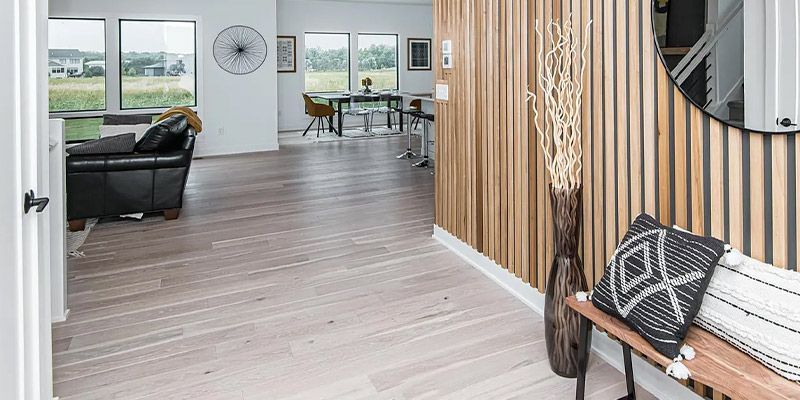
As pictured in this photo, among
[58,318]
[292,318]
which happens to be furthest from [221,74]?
[292,318]

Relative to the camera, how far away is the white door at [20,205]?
1494 millimetres

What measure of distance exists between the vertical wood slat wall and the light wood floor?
1.53 ft

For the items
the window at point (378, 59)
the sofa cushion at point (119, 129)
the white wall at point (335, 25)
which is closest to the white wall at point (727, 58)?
the sofa cushion at point (119, 129)

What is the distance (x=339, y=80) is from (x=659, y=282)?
11.7 metres

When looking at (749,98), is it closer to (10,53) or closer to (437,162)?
(10,53)

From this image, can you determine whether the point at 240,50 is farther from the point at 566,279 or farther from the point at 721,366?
the point at 721,366

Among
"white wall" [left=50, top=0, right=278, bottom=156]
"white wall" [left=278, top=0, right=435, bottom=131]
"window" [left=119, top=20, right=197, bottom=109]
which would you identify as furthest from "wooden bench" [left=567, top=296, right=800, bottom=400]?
"white wall" [left=278, top=0, right=435, bottom=131]

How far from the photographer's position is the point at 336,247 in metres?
4.21

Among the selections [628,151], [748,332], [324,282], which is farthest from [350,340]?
[748,332]

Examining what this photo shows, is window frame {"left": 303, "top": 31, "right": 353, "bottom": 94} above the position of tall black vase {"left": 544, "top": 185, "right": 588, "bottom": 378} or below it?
above

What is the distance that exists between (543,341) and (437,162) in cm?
190

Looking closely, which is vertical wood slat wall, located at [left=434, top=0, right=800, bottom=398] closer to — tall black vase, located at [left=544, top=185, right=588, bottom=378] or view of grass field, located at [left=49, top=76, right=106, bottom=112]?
tall black vase, located at [left=544, top=185, right=588, bottom=378]

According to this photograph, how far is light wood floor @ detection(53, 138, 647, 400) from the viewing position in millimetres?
2330

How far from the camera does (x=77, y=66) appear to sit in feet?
29.2
